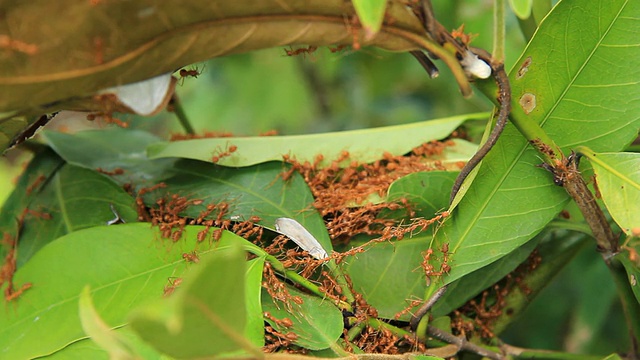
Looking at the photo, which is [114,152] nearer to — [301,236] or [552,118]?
[301,236]

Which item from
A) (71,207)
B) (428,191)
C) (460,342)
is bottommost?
(460,342)

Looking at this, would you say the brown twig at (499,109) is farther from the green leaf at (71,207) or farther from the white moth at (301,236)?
the green leaf at (71,207)

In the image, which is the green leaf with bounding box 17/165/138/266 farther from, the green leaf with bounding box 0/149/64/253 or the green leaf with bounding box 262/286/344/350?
the green leaf with bounding box 262/286/344/350

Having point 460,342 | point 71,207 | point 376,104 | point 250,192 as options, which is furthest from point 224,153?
point 376,104

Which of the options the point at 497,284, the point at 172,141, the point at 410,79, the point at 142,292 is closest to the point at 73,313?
the point at 142,292

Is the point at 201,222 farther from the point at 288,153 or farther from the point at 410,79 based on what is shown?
the point at 410,79

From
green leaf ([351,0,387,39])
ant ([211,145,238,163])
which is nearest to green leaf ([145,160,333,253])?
ant ([211,145,238,163])
